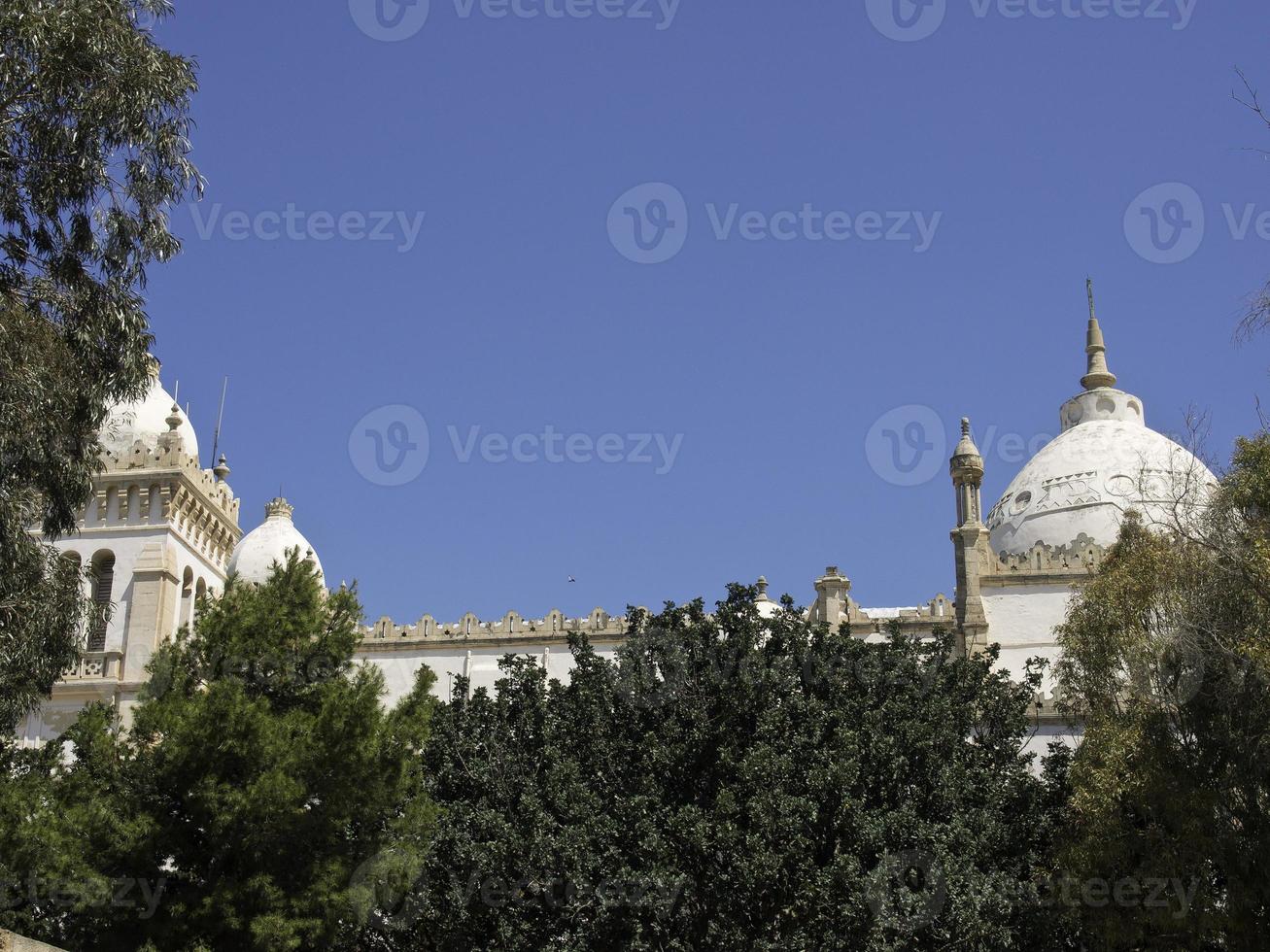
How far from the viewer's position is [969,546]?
37188 millimetres

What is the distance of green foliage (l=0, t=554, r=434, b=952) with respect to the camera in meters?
19.8

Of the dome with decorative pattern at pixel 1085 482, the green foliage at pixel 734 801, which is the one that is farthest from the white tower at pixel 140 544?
the dome with decorative pattern at pixel 1085 482

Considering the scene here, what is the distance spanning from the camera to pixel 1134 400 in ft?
142

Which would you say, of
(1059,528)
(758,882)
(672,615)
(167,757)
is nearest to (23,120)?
(167,757)

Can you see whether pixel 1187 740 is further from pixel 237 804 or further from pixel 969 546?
pixel 969 546

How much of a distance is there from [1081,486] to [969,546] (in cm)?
400

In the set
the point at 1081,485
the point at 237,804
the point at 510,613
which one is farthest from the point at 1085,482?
the point at 237,804

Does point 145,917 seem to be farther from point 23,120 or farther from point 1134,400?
point 1134,400

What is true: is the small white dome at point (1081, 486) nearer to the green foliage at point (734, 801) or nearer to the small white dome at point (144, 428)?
the green foliage at point (734, 801)

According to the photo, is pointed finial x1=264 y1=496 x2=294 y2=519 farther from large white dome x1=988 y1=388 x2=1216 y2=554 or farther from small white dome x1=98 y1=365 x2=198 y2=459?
large white dome x1=988 y1=388 x2=1216 y2=554

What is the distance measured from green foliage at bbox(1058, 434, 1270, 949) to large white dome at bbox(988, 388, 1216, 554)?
48.0 feet

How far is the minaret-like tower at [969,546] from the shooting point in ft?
120

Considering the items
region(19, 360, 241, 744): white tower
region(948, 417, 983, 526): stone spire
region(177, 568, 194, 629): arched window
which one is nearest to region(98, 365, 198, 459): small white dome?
region(19, 360, 241, 744): white tower

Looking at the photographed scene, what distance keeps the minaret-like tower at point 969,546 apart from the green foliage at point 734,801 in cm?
1078
